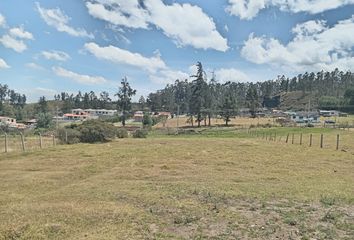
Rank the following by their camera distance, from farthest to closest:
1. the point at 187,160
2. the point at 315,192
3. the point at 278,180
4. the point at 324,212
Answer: the point at 187,160 → the point at 278,180 → the point at 315,192 → the point at 324,212

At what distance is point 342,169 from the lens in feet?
67.5

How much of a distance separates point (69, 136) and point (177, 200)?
3459cm

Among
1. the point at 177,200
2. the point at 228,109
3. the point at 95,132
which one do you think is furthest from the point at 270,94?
the point at 177,200

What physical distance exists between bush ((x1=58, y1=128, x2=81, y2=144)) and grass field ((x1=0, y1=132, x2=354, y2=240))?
2056 centimetres

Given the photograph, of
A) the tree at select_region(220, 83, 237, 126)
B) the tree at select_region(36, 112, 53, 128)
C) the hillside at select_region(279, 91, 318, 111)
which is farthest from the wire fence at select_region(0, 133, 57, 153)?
the hillside at select_region(279, 91, 318, 111)

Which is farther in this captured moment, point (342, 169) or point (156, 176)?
point (342, 169)

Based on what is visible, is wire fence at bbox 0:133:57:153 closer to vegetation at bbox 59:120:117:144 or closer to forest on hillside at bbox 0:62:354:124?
vegetation at bbox 59:120:117:144

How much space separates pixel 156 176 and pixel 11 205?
7.51 m

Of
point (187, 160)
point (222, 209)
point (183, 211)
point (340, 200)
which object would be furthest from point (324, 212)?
point (187, 160)

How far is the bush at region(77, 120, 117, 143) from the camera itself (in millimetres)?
45750

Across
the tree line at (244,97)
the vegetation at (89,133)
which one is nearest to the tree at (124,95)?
the tree line at (244,97)

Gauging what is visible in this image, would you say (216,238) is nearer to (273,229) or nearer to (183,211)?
(273,229)

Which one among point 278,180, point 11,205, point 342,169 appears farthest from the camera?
A: point 342,169

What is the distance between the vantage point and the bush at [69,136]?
4347cm
